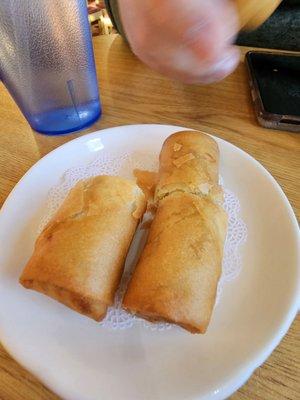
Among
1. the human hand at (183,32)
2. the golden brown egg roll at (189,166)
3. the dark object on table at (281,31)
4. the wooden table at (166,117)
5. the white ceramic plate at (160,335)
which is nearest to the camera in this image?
the human hand at (183,32)

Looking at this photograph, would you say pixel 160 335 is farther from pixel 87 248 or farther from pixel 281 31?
pixel 281 31

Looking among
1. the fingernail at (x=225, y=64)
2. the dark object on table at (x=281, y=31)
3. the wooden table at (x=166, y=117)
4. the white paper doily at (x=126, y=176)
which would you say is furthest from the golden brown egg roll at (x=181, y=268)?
the dark object on table at (x=281, y=31)

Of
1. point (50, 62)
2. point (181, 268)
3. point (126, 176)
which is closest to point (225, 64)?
point (181, 268)

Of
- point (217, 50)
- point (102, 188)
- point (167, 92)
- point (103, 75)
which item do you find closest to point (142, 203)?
point (102, 188)

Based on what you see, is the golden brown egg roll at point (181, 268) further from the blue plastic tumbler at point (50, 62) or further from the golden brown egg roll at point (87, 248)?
the blue plastic tumbler at point (50, 62)

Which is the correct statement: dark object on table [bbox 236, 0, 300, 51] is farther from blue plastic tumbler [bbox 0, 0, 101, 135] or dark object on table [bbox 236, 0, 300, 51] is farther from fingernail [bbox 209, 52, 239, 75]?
fingernail [bbox 209, 52, 239, 75]

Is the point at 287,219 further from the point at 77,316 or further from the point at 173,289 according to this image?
the point at 77,316
